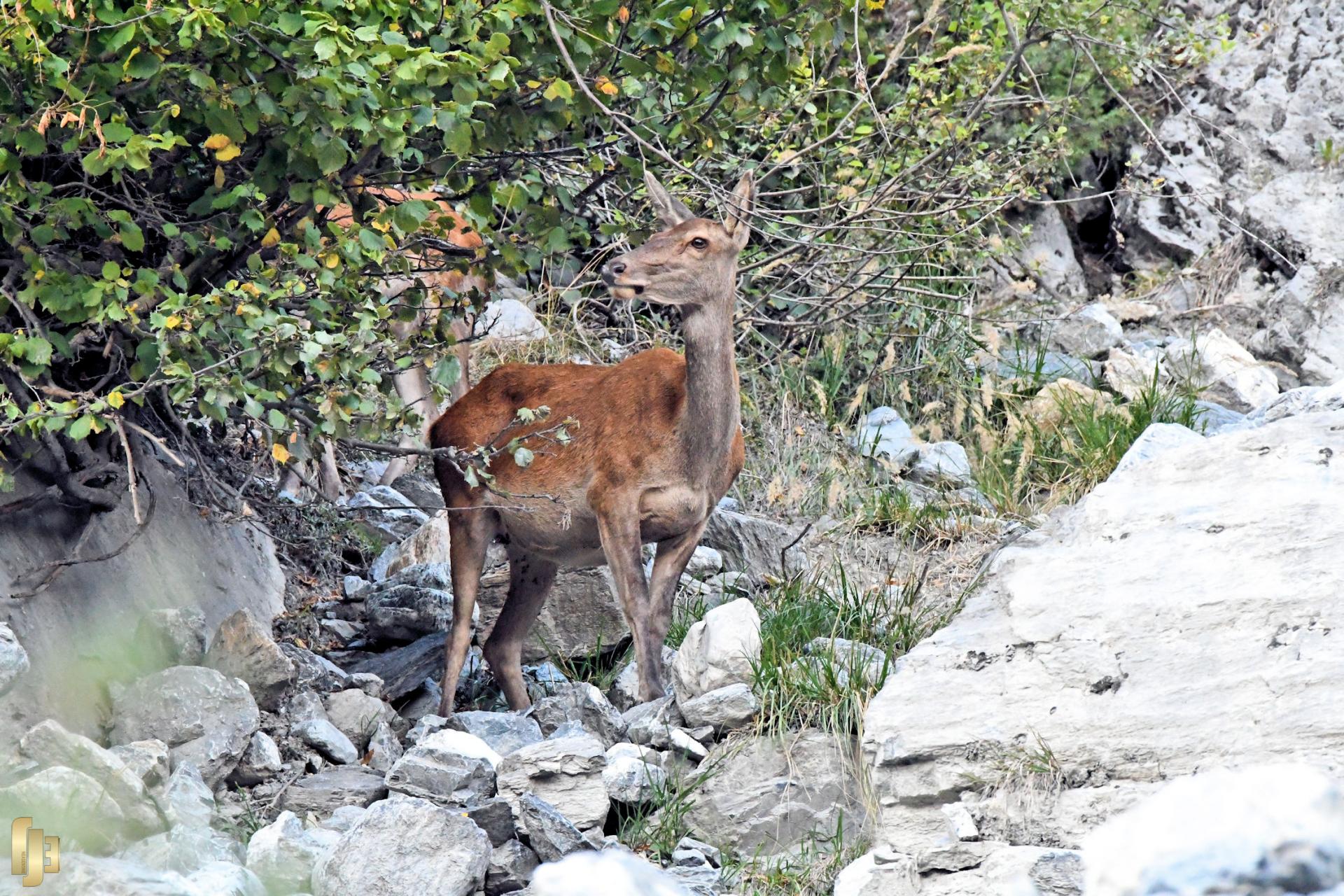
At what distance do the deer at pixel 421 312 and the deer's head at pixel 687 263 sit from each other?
614mm

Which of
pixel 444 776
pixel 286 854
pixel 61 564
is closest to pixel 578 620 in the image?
pixel 444 776

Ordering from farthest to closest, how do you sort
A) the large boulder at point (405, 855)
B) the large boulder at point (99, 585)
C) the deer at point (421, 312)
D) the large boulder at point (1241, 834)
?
the deer at point (421, 312) → the large boulder at point (99, 585) → the large boulder at point (405, 855) → the large boulder at point (1241, 834)

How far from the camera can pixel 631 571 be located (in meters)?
7.09

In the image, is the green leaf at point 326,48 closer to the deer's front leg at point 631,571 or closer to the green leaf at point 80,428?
the green leaf at point 80,428

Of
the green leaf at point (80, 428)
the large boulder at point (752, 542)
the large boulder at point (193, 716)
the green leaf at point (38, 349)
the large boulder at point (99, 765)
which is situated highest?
the green leaf at point (38, 349)

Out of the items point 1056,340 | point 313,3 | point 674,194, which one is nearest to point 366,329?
point 313,3

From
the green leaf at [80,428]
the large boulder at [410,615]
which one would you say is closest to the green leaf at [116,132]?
the green leaf at [80,428]

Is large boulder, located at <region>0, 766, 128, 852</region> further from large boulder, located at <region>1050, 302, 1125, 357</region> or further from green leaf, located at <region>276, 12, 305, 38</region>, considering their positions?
large boulder, located at <region>1050, 302, 1125, 357</region>

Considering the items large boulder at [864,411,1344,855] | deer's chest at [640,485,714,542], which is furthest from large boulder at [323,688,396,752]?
large boulder at [864,411,1344,855]

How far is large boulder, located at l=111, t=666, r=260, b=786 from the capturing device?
5645 millimetres

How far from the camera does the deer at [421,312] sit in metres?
6.98

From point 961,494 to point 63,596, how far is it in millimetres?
4899

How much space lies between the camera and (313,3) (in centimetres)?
526

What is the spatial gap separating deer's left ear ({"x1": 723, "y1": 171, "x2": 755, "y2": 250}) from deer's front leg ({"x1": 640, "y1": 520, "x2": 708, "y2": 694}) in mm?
1313
